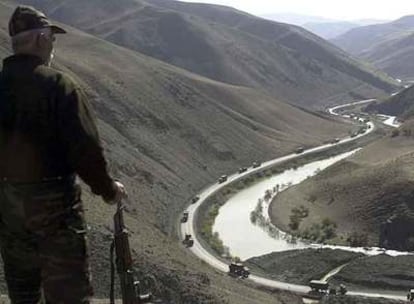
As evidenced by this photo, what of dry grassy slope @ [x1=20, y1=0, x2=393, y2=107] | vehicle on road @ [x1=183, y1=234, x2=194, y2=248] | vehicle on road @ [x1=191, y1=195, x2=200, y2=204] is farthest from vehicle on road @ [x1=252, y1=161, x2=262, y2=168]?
dry grassy slope @ [x1=20, y1=0, x2=393, y2=107]

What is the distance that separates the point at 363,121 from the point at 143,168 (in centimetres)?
6877

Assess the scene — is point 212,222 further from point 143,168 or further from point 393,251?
point 393,251

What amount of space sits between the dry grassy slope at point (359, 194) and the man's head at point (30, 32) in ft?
137

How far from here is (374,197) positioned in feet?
167

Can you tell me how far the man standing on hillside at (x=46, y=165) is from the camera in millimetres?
4609

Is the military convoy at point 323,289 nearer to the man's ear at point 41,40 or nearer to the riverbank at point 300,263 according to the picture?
the riverbank at point 300,263

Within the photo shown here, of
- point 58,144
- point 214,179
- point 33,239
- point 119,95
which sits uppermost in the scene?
point 58,144

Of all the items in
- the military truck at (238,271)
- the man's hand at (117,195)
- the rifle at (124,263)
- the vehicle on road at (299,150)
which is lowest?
the vehicle on road at (299,150)

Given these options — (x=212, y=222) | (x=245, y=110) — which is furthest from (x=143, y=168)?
(x=245, y=110)

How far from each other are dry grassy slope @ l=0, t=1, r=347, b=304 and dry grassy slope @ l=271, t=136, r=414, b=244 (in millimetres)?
9744

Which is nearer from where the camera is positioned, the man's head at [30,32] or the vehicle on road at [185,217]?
the man's head at [30,32]

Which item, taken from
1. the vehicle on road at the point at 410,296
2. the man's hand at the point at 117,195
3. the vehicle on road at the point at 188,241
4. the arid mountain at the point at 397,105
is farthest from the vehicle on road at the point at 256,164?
the man's hand at the point at 117,195

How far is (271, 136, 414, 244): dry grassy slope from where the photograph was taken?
48156mm

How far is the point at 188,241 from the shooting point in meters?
44.8
